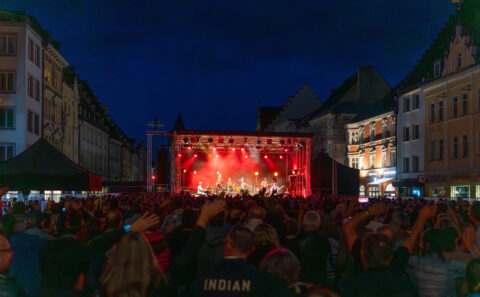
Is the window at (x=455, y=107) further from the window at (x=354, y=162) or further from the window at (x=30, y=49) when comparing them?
the window at (x=30, y=49)

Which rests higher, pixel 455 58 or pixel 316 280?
pixel 455 58

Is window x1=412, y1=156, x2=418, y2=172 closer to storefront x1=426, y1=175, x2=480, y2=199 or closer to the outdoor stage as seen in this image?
storefront x1=426, y1=175, x2=480, y2=199

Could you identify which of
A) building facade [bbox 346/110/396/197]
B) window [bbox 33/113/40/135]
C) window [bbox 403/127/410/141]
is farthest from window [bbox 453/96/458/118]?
window [bbox 33/113/40/135]

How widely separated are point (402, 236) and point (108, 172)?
213 ft

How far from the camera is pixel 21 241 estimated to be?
589cm

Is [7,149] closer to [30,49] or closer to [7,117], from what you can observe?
[7,117]

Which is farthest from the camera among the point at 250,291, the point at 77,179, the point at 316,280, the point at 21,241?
the point at 77,179

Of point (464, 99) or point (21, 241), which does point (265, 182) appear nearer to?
point (464, 99)

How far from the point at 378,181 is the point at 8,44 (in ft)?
105

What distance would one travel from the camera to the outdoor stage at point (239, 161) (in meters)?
36.5

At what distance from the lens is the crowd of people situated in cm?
394

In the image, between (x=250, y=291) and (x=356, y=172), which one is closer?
(x=250, y=291)

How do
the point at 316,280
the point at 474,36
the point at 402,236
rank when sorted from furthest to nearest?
the point at 474,36, the point at 402,236, the point at 316,280

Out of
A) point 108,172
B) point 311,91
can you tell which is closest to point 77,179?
point 108,172
